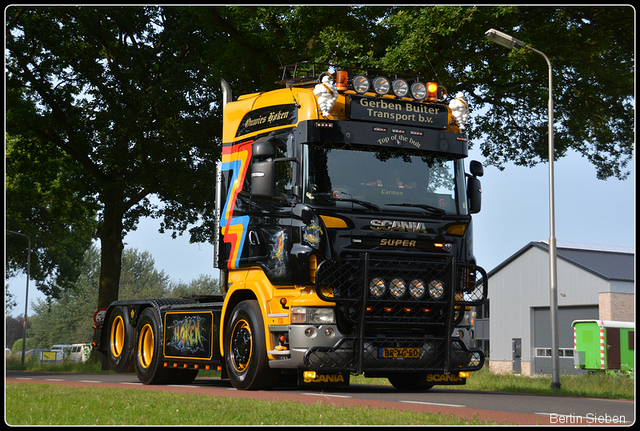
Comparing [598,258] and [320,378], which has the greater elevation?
[598,258]

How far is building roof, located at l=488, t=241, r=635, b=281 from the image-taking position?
148 feet

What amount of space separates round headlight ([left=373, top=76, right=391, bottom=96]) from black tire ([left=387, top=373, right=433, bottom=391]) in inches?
172

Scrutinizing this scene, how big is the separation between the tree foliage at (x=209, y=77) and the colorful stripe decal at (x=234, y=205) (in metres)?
8.06

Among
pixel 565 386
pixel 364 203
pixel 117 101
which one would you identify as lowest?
pixel 565 386

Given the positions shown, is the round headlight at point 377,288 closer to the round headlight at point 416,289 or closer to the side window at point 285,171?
the round headlight at point 416,289

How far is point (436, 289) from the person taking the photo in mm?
10719

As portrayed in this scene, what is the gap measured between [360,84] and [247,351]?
3979mm

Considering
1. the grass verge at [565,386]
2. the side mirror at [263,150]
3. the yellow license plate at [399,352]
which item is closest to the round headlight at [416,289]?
the yellow license plate at [399,352]

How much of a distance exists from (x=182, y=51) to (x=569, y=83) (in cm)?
1221

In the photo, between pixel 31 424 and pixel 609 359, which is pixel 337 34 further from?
pixel 609 359

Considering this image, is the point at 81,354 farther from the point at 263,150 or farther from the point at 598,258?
the point at 263,150

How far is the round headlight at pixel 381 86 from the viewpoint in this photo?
11391 mm

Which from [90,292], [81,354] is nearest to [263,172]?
[81,354]

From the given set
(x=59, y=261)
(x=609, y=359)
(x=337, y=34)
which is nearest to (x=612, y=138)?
(x=337, y=34)
